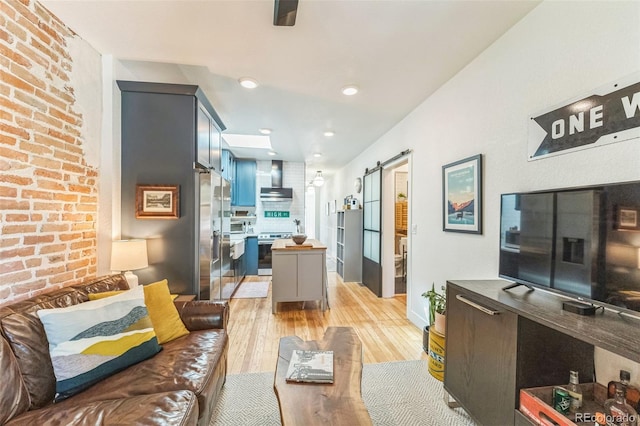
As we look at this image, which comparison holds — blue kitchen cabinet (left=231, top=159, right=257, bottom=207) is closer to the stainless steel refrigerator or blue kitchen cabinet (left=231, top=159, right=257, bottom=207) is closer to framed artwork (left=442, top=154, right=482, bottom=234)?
the stainless steel refrigerator

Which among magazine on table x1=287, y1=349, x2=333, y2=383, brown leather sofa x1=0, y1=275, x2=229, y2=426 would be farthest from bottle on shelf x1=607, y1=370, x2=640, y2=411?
brown leather sofa x1=0, y1=275, x2=229, y2=426

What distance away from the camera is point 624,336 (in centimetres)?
101

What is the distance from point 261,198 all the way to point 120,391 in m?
5.32

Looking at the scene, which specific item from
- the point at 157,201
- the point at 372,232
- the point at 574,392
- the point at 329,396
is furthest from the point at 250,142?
the point at 574,392

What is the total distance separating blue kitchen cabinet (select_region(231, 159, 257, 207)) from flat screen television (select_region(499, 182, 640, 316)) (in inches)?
209

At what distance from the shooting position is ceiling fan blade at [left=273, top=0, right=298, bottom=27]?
5.13 ft

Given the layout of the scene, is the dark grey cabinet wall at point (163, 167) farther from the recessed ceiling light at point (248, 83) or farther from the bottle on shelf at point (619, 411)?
the bottle on shelf at point (619, 411)

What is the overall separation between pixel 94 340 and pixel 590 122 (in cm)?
287

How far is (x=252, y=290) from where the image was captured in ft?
15.2

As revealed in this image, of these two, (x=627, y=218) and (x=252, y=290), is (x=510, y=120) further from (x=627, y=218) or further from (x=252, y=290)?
(x=252, y=290)

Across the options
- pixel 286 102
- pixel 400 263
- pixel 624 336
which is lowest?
pixel 400 263

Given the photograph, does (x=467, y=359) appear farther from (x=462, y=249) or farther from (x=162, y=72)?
(x=162, y=72)

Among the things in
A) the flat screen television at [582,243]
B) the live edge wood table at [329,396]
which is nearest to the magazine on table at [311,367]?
the live edge wood table at [329,396]

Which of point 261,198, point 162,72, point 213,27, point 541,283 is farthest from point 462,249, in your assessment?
point 261,198
